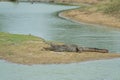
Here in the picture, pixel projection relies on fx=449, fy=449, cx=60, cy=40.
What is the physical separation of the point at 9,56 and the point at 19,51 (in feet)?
4.43

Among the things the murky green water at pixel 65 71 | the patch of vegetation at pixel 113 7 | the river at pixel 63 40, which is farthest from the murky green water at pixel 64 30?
the patch of vegetation at pixel 113 7

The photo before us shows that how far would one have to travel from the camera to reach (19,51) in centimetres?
3534

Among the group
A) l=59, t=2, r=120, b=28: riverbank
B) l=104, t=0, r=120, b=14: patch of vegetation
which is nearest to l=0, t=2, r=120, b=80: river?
l=59, t=2, r=120, b=28: riverbank

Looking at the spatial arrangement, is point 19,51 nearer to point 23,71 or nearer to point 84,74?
point 23,71

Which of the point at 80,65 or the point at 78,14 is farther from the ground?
the point at 80,65

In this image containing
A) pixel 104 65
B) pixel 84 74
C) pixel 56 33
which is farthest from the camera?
pixel 56 33

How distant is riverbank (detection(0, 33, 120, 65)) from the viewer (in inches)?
1300

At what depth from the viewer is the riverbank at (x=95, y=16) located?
6406 centimetres

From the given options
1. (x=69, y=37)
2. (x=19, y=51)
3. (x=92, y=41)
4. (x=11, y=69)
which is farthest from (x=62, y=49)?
(x=69, y=37)

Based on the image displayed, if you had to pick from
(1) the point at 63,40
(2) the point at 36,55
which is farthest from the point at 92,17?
(2) the point at 36,55

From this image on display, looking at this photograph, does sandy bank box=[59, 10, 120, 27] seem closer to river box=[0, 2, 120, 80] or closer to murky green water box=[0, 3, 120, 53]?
river box=[0, 2, 120, 80]

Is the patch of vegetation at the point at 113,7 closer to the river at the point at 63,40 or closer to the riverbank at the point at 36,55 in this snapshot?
the river at the point at 63,40

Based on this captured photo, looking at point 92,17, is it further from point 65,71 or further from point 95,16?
point 65,71

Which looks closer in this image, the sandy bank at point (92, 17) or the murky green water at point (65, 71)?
the murky green water at point (65, 71)
